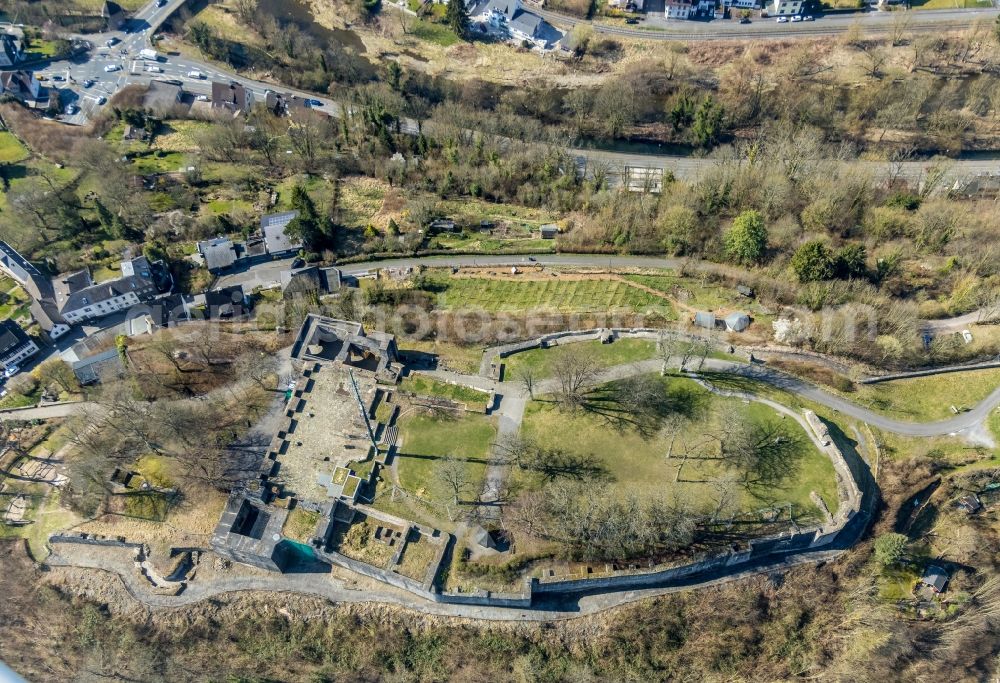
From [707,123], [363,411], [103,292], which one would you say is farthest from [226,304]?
[707,123]

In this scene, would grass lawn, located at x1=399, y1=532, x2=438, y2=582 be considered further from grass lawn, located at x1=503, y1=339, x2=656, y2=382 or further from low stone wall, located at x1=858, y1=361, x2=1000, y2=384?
low stone wall, located at x1=858, y1=361, x2=1000, y2=384

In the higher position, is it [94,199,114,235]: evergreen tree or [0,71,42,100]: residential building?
[0,71,42,100]: residential building

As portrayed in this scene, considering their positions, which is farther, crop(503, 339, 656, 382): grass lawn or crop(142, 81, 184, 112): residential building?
crop(142, 81, 184, 112): residential building

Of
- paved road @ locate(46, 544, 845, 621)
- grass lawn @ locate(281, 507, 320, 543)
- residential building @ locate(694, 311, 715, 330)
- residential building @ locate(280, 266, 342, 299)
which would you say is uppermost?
residential building @ locate(694, 311, 715, 330)

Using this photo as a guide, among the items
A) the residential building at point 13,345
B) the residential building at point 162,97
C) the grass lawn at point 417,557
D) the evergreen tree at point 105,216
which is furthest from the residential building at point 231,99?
the grass lawn at point 417,557

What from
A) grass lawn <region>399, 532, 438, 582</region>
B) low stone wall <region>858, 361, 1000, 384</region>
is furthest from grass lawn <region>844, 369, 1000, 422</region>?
grass lawn <region>399, 532, 438, 582</region>

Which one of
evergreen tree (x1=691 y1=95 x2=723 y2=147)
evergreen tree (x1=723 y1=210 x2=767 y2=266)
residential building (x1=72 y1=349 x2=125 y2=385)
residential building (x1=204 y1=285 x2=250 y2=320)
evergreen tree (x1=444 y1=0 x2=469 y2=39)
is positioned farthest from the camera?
evergreen tree (x1=444 y1=0 x2=469 y2=39)

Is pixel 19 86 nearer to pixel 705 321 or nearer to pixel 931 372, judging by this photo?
pixel 705 321
